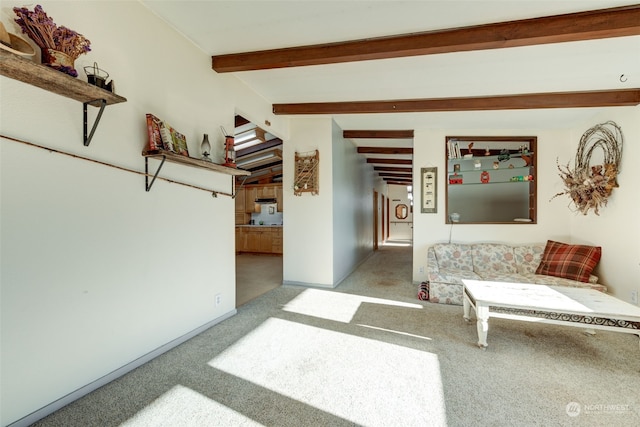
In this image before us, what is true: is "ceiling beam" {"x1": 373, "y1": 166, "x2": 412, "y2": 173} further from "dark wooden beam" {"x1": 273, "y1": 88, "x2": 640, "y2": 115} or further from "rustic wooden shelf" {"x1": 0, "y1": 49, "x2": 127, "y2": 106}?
"rustic wooden shelf" {"x1": 0, "y1": 49, "x2": 127, "y2": 106}

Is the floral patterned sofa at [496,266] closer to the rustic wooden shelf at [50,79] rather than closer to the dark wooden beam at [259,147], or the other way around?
the rustic wooden shelf at [50,79]

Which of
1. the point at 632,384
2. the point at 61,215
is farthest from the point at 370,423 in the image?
the point at 61,215

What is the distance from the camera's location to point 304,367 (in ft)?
6.70

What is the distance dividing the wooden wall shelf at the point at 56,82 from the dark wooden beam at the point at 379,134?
3827 mm

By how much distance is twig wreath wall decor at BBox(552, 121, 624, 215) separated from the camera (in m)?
3.31

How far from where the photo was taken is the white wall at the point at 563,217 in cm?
310

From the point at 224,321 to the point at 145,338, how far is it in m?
0.90

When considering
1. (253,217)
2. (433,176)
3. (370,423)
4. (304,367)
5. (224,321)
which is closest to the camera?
(370,423)

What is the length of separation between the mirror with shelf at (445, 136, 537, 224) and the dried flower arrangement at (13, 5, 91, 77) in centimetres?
453

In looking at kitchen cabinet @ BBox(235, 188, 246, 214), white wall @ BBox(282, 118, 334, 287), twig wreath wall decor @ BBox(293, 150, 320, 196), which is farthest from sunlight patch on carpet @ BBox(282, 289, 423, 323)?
kitchen cabinet @ BBox(235, 188, 246, 214)

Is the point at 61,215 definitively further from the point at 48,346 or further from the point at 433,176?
the point at 433,176

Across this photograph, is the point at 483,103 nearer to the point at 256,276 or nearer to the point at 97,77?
the point at 97,77

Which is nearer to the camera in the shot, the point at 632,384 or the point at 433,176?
the point at 632,384

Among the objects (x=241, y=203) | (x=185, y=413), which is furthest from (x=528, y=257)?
(x=241, y=203)
